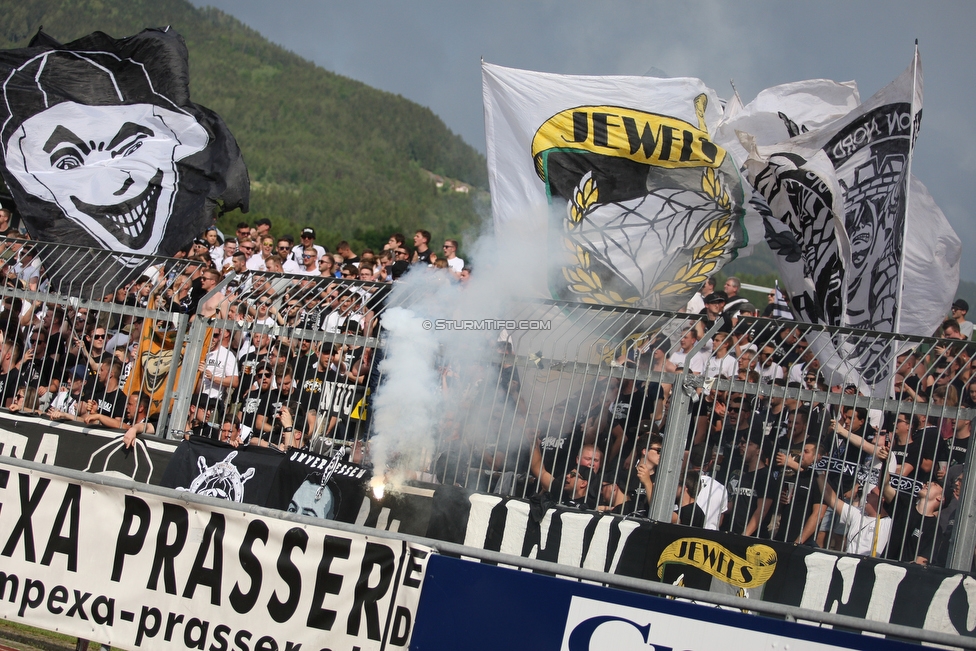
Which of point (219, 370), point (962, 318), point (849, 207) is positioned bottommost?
point (219, 370)

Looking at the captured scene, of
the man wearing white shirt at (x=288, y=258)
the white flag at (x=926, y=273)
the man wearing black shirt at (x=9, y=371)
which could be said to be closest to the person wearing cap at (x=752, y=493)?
the white flag at (x=926, y=273)

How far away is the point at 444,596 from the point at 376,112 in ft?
416

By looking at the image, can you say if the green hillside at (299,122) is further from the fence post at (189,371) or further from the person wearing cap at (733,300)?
the fence post at (189,371)

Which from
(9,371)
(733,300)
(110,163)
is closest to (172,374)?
(9,371)

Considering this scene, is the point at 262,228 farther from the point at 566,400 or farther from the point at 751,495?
the point at 751,495

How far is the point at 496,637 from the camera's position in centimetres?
439

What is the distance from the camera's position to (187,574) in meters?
5.01

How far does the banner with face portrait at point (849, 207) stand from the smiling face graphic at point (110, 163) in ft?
17.6

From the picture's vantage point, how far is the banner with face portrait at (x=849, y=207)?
6.40 m

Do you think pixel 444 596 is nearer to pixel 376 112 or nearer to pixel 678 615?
pixel 678 615

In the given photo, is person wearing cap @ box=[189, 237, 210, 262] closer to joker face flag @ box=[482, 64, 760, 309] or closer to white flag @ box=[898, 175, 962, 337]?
joker face flag @ box=[482, 64, 760, 309]

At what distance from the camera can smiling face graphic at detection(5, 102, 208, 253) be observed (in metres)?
8.40

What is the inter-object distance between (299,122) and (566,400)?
401ft

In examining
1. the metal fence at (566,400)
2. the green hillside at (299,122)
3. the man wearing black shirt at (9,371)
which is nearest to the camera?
the metal fence at (566,400)
